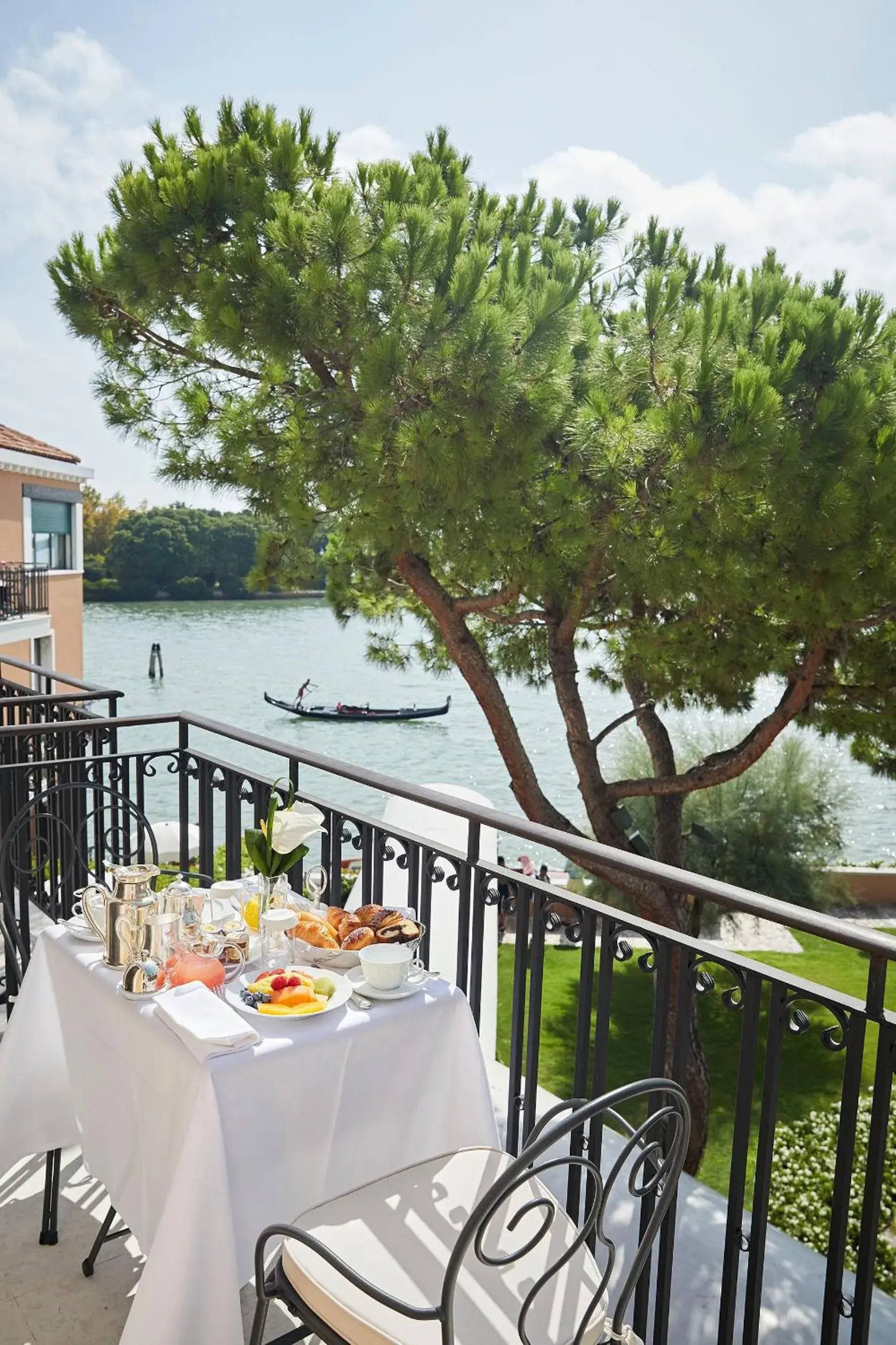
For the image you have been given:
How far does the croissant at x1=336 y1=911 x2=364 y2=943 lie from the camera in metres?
2.05

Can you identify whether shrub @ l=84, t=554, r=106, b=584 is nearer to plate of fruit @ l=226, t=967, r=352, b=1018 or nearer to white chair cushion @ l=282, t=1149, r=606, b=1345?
plate of fruit @ l=226, t=967, r=352, b=1018

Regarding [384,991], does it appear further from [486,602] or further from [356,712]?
[356,712]

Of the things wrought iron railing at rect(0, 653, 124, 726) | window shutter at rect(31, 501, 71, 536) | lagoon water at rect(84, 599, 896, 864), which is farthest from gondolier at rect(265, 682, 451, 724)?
wrought iron railing at rect(0, 653, 124, 726)

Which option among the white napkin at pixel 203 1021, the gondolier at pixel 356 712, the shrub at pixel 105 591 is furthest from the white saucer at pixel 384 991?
the shrub at pixel 105 591

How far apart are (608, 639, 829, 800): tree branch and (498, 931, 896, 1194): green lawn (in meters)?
2.14

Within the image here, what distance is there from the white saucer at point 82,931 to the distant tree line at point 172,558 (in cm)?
3306

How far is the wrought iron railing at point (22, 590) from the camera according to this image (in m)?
14.3

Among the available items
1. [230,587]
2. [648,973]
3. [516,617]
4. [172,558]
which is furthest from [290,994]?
[230,587]

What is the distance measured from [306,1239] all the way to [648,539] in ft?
18.5

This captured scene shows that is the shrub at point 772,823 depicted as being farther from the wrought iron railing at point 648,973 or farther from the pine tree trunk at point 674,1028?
the wrought iron railing at point 648,973

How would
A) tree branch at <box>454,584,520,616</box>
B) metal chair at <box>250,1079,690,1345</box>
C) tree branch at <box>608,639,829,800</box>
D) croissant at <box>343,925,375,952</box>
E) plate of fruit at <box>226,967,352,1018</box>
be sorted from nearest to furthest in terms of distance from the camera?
metal chair at <box>250,1079,690,1345</box> → plate of fruit at <box>226,967,352,1018</box> → croissant at <box>343,925,375,952</box> → tree branch at <box>608,639,829,800</box> → tree branch at <box>454,584,520,616</box>

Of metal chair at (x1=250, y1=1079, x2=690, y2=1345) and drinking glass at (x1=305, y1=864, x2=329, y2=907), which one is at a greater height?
drinking glass at (x1=305, y1=864, x2=329, y2=907)

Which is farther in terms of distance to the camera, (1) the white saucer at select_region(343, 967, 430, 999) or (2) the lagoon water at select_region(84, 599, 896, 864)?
(2) the lagoon water at select_region(84, 599, 896, 864)

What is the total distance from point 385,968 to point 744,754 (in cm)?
663
